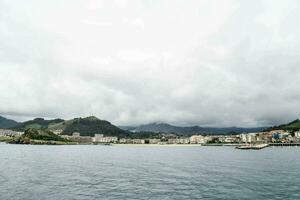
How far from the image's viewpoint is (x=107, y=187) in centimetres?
5103

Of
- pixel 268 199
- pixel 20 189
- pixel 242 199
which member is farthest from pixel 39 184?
pixel 268 199

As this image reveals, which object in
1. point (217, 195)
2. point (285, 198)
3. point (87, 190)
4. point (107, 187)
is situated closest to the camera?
point (285, 198)

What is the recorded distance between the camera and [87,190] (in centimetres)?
4750

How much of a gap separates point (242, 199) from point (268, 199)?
3.70 meters

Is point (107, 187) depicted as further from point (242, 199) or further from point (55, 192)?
point (242, 199)

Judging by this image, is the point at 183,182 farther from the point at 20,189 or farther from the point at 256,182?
the point at 20,189

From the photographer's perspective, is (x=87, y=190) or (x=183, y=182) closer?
(x=87, y=190)

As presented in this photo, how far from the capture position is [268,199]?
135 feet

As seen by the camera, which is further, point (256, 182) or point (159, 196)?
point (256, 182)

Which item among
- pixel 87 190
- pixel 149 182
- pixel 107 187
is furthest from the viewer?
pixel 149 182

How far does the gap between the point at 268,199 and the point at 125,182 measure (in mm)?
27041

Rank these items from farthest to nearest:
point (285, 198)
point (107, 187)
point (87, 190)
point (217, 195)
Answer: point (107, 187)
point (87, 190)
point (217, 195)
point (285, 198)

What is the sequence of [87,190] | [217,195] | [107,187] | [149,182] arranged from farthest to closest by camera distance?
[149,182] → [107,187] → [87,190] → [217,195]

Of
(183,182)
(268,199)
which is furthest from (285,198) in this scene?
(183,182)
